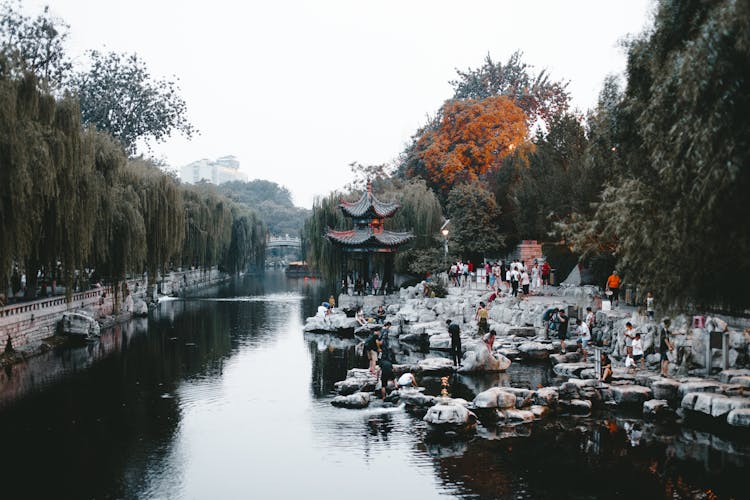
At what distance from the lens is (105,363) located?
2316 centimetres

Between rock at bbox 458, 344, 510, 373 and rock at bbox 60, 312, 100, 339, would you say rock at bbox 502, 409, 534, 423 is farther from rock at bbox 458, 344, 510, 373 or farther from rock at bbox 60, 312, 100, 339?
rock at bbox 60, 312, 100, 339

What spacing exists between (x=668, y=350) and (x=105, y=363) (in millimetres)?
17011

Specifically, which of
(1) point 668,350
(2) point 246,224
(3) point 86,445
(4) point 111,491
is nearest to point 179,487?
(4) point 111,491

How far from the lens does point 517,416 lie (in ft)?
50.8

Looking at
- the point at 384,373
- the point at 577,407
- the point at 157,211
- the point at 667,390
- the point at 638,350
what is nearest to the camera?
the point at 577,407

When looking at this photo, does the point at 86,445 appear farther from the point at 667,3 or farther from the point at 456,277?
the point at 456,277

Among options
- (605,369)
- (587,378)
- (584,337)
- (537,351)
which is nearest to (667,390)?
(605,369)

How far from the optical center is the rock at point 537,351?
22875 mm

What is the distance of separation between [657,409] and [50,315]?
2103 cm

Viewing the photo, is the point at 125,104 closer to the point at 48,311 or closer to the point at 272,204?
the point at 48,311

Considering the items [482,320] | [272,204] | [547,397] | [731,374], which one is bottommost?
[547,397]

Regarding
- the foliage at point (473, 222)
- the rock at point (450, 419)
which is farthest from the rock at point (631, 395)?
the foliage at point (473, 222)

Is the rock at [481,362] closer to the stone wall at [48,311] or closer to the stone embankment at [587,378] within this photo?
the stone embankment at [587,378]

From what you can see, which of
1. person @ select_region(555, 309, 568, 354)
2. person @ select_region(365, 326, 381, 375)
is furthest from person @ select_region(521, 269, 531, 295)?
person @ select_region(365, 326, 381, 375)
